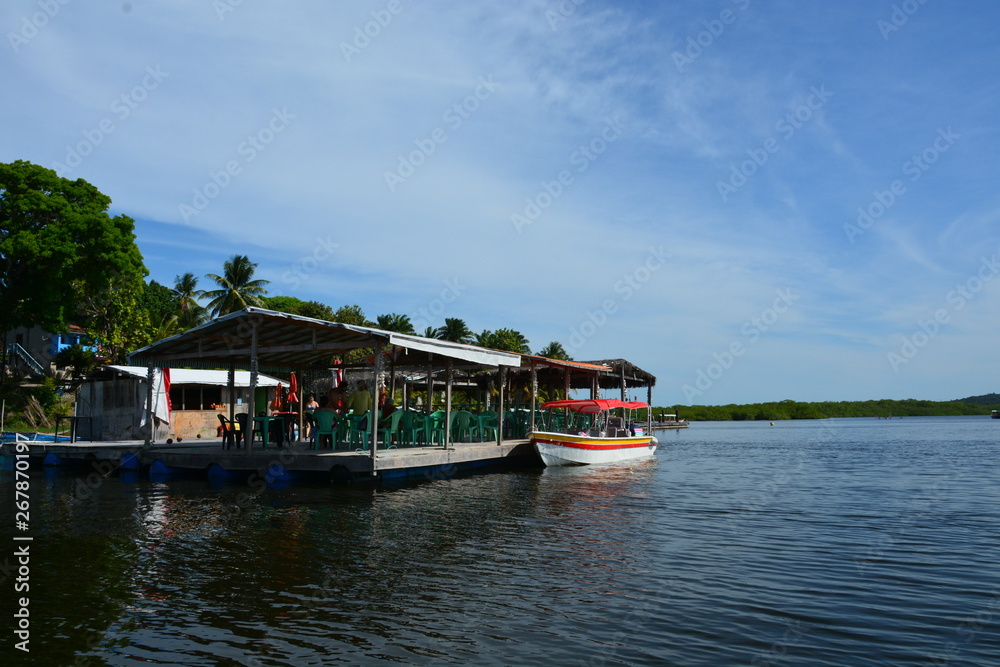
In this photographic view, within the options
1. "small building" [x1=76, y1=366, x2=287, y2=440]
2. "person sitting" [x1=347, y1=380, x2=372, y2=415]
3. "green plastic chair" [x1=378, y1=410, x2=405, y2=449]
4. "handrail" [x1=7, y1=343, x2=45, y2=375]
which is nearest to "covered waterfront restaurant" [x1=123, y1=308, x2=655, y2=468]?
"green plastic chair" [x1=378, y1=410, x2=405, y2=449]

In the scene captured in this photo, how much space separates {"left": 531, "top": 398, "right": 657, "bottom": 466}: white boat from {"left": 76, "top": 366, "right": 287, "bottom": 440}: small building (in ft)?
38.0

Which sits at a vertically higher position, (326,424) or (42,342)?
(42,342)

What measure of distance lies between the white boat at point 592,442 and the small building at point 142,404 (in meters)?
11.6

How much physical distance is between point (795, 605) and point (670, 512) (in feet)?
21.2

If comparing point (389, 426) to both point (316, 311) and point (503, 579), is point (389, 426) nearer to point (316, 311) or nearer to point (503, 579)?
point (503, 579)

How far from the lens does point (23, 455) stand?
70.1ft

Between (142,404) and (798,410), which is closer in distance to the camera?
(142,404)

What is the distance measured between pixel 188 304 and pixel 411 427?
30.4 meters

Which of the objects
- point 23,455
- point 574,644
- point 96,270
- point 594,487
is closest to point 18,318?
point 96,270

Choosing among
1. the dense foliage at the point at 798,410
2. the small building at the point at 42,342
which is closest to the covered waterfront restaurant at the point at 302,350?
the small building at the point at 42,342

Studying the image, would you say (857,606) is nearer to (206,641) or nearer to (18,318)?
(206,641)

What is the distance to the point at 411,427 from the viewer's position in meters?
20.0

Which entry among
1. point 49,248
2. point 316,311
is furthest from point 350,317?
point 49,248

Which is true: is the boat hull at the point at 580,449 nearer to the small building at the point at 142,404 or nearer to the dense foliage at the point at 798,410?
the small building at the point at 142,404
